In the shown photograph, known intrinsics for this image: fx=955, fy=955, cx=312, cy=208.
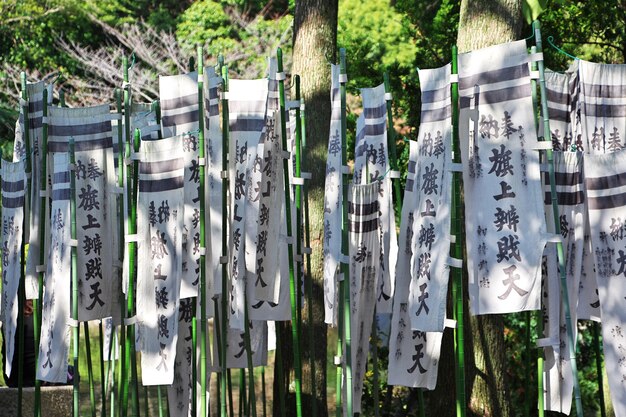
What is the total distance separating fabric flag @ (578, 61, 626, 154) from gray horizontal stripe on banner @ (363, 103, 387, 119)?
109 cm

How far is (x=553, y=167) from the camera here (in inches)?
162

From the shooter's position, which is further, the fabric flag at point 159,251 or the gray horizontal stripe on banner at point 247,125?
the gray horizontal stripe on banner at point 247,125

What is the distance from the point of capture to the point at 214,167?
4.90m

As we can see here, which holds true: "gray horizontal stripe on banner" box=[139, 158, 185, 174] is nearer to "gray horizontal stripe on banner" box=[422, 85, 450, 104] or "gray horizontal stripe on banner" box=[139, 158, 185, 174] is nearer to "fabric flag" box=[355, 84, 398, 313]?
"fabric flag" box=[355, 84, 398, 313]

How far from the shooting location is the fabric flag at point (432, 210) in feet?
13.6

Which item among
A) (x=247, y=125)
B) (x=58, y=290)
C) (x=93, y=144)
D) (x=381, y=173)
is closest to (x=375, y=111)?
(x=381, y=173)

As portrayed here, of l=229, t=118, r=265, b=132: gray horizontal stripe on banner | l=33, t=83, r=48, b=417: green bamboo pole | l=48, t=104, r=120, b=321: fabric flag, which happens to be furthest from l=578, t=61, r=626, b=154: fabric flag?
l=33, t=83, r=48, b=417: green bamboo pole

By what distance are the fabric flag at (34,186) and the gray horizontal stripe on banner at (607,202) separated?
10.2 feet

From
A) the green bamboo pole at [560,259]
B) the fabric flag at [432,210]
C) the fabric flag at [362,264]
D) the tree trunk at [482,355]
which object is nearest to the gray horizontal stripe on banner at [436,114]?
the fabric flag at [432,210]

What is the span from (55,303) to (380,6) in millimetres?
11693

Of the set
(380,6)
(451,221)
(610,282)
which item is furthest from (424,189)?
(380,6)

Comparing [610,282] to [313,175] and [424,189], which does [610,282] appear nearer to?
[424,189]

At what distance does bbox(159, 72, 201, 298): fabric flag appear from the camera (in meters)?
4.80

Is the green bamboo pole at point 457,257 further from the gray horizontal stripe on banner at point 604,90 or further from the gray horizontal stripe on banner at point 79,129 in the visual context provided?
the gray horizontal stripe on banner at point 79,129
